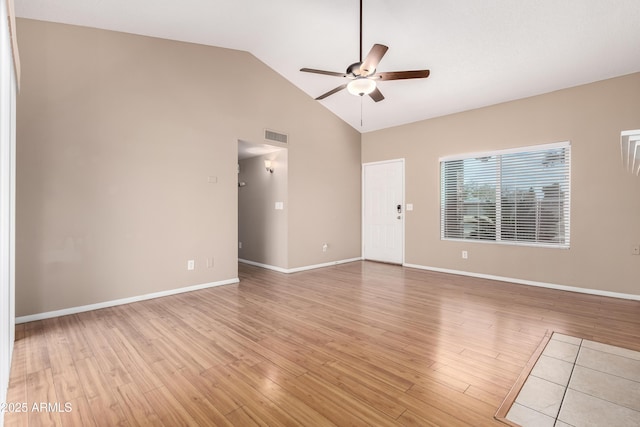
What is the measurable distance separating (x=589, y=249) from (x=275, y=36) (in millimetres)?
5300

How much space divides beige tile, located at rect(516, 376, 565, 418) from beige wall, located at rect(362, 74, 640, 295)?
3105 millimetres

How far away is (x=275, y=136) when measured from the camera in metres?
5.34

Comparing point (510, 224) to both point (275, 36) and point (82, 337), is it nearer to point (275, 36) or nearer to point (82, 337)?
point (275, 36)

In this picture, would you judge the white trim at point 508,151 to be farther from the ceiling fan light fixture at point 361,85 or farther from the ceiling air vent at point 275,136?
the ceiling fan light fixture at point 361,85

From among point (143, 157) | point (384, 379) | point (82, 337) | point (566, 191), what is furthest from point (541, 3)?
point (82, 337)

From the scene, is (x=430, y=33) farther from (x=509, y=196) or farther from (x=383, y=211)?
(x=383, y=211)

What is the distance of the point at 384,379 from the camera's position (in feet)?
7.02

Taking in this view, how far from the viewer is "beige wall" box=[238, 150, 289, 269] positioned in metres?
5.65

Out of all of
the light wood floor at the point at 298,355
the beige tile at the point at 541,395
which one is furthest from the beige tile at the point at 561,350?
the beige tile at the point at 541,395

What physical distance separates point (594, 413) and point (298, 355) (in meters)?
1.92

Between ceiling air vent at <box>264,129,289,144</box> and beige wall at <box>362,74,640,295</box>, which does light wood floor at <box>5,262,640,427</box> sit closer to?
beige wall at <box>362,74,640,295</box>

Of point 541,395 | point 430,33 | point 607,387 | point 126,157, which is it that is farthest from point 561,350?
point 126,157

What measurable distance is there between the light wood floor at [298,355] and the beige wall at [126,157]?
0.52 meters

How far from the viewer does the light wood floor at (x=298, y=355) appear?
5.97 feet
